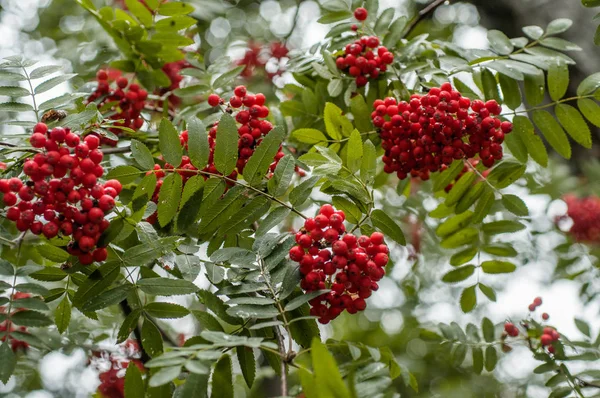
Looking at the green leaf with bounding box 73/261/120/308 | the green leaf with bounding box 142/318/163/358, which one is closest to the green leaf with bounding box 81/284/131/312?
the green leaf with bounding box 73/261/120/308

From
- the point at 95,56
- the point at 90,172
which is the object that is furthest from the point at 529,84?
the point at 95,56

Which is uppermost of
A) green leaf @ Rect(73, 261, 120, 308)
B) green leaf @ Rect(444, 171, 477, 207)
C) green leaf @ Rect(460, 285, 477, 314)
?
green leaf @ Rect(73, 261, 120, 308)

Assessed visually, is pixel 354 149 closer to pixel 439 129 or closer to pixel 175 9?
pixel 439 129

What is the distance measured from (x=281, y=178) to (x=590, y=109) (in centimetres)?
144

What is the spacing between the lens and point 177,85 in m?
3.60

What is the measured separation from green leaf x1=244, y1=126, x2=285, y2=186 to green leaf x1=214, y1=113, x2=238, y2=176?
61mm

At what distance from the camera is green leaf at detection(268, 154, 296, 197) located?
6.63 feet

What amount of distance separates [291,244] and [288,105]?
1.21m

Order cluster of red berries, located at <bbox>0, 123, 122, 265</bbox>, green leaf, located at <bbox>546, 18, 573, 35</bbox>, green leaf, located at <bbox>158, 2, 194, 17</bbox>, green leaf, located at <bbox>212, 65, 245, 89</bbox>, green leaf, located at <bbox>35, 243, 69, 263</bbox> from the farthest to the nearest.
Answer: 1. green leaf, located at <bbox>158, 2, 194, 17</bbox>
2. green leaf, located at <bbox>212, 65, 245, 89</bbox>
3. green leaf, located at <bbox>546, 18, 573, 35</bbox>
4. green leaf, located at <bbox>35, 243, 69, 263</bbox>
5. cluster of red berries, located at <bbox>0, 123, 122, 265</bbox>

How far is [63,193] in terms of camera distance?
5.65ft

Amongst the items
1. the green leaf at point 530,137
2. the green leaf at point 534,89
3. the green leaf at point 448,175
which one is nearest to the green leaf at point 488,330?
the green leaf at point 448,175

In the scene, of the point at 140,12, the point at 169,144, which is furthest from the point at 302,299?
the point at 140,12

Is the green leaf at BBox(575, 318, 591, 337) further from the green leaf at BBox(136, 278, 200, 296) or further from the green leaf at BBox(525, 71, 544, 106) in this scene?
the green leaf at BBox(136, 278, 200, 296)

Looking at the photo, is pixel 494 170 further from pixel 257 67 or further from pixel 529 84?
pixel 257 67
